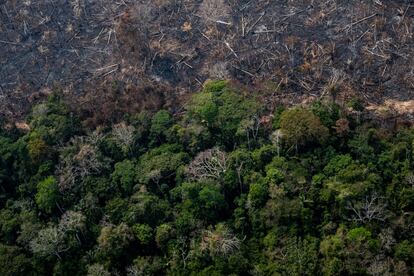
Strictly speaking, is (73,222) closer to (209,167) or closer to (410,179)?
(209,167)

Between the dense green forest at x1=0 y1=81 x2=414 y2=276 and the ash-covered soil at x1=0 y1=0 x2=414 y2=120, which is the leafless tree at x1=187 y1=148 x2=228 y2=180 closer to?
the dense green forest at x1=0 y1=81 x2=414 y2=276

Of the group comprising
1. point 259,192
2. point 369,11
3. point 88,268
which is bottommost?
point 88,268

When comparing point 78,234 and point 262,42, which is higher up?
point 262,42

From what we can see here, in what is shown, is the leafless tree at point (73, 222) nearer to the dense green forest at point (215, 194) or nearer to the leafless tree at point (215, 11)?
the dense green forest at point (215, 194)

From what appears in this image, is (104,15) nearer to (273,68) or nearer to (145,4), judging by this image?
(145,4)

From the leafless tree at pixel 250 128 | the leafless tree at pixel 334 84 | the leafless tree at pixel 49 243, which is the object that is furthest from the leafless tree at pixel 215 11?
the leafless tree at pixel 49 243

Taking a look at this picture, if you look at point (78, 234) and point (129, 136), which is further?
point (129, 136)

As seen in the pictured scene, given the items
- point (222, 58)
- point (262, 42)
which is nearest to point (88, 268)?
point (222, 58)
